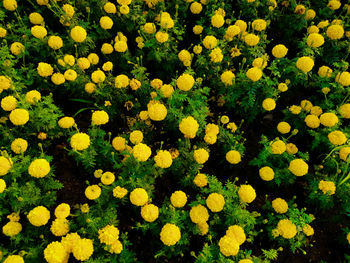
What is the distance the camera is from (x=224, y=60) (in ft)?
11.7

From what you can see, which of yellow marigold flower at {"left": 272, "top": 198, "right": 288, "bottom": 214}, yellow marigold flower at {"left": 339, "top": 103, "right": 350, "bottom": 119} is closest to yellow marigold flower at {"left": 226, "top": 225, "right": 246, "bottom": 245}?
yellow marigold flower at {"left": 272, "top": 198, "right": 288, "bottom": 214}

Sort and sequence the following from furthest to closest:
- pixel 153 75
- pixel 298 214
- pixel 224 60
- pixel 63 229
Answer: pixel 153 75
pixel 224 60
pixel 298 214
pixel 63 229

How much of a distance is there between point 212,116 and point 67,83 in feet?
6.07

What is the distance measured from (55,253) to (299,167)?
2.28 metres

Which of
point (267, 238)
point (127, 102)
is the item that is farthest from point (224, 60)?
point (267, 238)

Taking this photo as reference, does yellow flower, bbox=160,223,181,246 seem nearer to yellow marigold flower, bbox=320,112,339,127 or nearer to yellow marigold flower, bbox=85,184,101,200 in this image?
yellow marigold flower, bbox=85,184,101,200

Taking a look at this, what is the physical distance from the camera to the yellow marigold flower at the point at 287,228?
245 centimetres

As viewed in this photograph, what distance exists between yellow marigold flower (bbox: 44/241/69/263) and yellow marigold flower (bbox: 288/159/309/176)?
7.14 ft

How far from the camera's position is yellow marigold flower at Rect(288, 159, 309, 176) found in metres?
2.72

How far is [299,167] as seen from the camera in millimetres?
2719

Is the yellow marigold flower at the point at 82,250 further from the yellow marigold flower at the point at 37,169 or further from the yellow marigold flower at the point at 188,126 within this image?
the yellow marigold flower at the point at 188,126

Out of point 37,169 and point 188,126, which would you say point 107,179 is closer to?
point 37,169

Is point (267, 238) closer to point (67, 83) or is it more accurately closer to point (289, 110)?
point (289, 110)

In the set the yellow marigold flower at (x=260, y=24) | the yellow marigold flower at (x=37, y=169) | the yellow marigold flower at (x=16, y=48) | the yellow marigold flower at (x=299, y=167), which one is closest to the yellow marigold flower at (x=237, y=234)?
the yellow marigold flower at (x=299, y=167)
